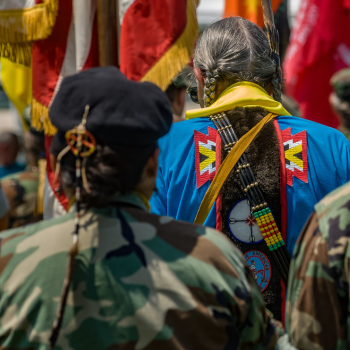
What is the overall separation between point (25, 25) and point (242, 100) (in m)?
1.68

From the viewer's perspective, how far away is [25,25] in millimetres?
3301

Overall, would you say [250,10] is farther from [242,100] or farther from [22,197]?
[242,100]

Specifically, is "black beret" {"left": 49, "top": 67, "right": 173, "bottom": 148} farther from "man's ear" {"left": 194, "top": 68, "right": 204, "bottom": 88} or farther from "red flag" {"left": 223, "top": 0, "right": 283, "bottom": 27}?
"red flag" {"left": 223, "top": 0, "right": 283, "bottom": 27}

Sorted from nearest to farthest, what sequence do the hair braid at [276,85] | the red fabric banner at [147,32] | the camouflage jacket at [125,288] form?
the camouflage jacket at [125,288], the hair braid at [276,85], the red fabric banner at [147,32]

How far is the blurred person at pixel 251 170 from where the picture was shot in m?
2.17

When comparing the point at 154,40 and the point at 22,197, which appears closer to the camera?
the point at 154,40

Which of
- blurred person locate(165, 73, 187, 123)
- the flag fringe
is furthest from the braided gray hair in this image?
blurred person locate(165, 73, 187, 123)

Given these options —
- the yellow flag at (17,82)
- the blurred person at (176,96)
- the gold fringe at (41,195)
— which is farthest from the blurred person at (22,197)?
the blurred person at (176,96)

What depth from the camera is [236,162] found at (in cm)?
219

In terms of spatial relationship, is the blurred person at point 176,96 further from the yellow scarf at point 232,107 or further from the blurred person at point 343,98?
the yellow scarf at point 232,107

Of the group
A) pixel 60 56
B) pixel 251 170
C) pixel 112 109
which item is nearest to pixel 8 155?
pixel 60 56

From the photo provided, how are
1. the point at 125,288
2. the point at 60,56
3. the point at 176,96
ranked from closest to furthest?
the point at 125,288
the point at 60,56
the point at 176,96

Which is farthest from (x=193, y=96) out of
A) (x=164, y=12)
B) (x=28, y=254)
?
(x=28, y=254)

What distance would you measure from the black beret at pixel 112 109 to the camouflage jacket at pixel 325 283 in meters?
0.52
